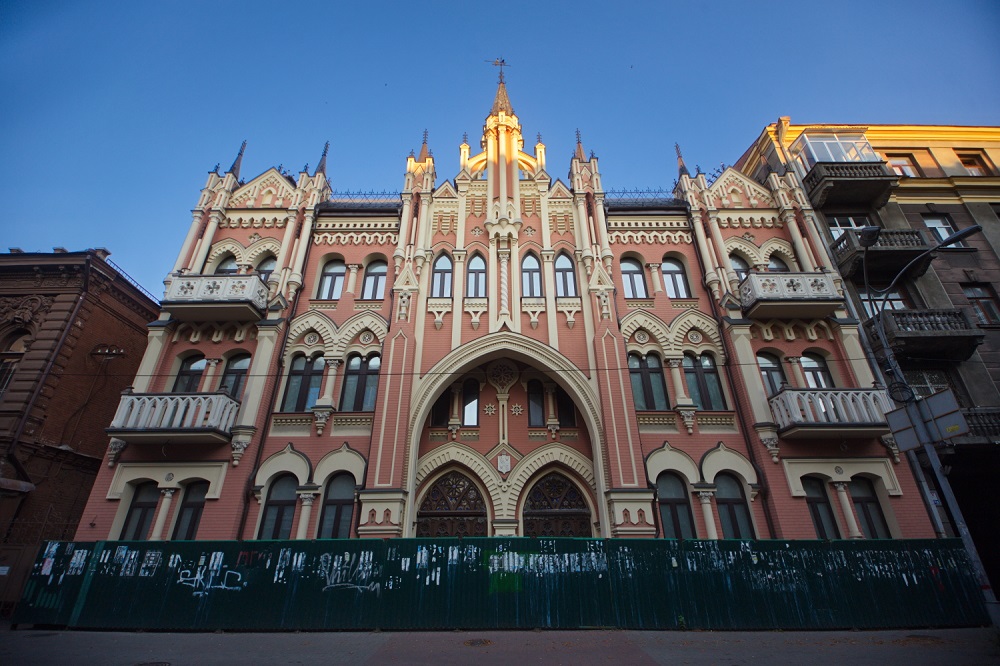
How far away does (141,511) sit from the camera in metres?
14.7

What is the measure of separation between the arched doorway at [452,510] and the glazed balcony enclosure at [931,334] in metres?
15.1

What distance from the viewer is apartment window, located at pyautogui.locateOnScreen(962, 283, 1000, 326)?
18.0 metres

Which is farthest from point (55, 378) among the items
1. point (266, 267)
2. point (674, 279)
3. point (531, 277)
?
point (674, 279)

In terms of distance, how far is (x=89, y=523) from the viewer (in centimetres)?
1406

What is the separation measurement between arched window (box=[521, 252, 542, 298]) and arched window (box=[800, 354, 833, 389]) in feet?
32.5

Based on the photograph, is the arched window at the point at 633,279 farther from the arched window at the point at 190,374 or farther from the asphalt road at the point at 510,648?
the arched window at the point at 190,374

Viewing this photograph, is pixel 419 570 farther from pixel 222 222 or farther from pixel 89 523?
pixel 222 222

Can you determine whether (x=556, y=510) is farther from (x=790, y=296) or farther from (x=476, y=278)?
(x=790, y=296)

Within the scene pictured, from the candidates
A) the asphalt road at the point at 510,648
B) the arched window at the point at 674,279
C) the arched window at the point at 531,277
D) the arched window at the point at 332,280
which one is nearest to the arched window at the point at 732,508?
the asphalt road at the point at 510,648

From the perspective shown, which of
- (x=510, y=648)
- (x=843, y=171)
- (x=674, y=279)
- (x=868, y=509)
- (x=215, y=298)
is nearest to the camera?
(x=510, y=648)

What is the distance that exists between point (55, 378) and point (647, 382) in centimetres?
2121

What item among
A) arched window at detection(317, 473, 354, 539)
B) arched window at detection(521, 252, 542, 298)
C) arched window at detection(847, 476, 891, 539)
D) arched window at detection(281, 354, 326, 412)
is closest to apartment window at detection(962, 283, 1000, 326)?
arched window at detection(847, 476, 891, 539)

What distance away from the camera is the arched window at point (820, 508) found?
14.3 m

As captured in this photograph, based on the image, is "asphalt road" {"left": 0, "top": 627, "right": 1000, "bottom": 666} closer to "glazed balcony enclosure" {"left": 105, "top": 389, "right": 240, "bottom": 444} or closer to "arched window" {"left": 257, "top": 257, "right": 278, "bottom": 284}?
"glazed balcony enclosure" {"left": 105, "top": 389, "right": 240, "bottom": 444}
